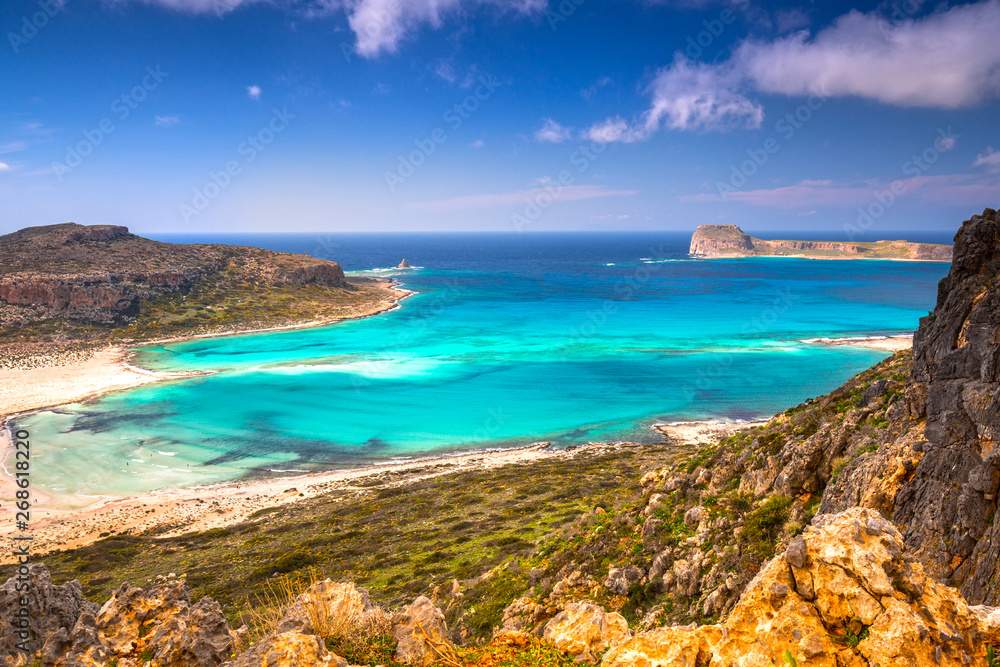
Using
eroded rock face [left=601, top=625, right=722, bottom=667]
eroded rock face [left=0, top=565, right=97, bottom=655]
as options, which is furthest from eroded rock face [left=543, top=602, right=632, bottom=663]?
eroded rock face [left=0, top=565, right=97, bottom=655]

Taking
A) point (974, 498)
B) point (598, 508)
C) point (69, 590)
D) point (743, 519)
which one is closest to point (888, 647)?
point (974, 498)

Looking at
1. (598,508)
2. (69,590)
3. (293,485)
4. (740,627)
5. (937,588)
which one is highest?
(937,588)

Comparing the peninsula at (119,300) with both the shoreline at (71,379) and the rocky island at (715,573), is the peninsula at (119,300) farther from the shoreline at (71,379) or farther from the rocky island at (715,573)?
the rocky island at (715,573)

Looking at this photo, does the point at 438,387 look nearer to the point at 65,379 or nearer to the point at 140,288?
the point at 65,379

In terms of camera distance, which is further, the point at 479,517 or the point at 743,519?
the point at 479,517

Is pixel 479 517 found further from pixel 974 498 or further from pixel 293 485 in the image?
pixel 974 498

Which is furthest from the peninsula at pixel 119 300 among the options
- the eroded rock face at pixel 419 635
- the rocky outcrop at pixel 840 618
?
the rocky outcrop at pixel 840 618
